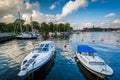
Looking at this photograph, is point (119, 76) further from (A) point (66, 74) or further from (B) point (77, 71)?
(A) point (66, 74)

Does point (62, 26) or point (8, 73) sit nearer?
point (8, 73)

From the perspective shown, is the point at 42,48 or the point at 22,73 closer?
the point at 22,73

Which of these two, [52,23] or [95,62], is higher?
[52,23]

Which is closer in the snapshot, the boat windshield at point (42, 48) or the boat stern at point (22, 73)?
the boat stern at point (22, 73)

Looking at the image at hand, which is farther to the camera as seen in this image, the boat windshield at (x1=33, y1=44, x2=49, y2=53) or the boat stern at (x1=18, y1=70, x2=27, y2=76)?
the boat windshield at (x1=33, y1=44, x2=49, y2=53)

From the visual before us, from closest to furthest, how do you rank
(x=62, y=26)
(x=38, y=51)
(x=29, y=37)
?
(x=38, y=51) < (x=29, y=37) < (x=62, y=26)

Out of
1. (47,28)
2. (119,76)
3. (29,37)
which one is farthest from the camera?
(47,28)

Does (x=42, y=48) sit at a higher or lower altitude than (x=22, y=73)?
higher

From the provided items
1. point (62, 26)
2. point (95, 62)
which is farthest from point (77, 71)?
point (62, 26)

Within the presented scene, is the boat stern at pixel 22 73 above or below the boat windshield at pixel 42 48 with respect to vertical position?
below

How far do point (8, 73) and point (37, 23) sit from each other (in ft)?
487

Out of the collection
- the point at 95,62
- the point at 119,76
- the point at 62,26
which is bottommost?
the point at 119,76

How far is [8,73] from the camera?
623 inches

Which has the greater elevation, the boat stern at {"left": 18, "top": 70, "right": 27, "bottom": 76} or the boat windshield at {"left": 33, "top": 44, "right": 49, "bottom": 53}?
the boat windshield at {"left": 33, "top": 44, "right": 49, "bottom": 53}
